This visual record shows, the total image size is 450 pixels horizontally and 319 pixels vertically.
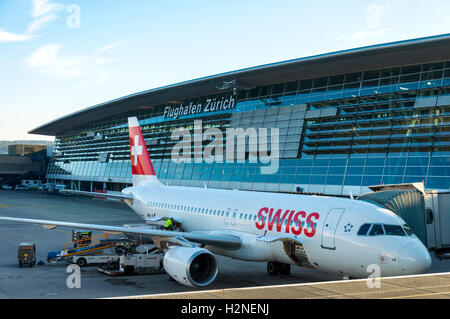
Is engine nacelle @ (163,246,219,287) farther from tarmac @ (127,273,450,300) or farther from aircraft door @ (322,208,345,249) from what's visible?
→ tarmac @ (127,273,450,300)

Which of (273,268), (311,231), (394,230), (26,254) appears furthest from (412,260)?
(26,254)

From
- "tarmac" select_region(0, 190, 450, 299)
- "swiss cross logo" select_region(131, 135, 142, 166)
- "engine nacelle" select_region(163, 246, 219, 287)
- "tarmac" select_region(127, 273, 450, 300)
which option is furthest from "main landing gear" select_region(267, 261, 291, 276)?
"swiss cross logo" select_region(131, 135, 142, 166)

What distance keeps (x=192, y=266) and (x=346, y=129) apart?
3049 centimetres

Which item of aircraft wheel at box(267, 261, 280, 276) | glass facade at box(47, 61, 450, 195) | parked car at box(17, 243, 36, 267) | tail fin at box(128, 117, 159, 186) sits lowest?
parked car at box(17, 243, 36, 267)

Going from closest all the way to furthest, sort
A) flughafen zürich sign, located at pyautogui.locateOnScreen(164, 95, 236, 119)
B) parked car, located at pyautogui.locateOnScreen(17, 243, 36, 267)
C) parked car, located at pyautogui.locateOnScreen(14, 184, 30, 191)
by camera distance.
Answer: parked car, located at pyautogui.locateOnScreen(17, 243, 36, 267), flughafen zürich sign, located at pyautogui.locateOnScreen(164, 95, 236, 119), parked car, located at pyautogui.locateOnScreen(14, 184, 30, 191)

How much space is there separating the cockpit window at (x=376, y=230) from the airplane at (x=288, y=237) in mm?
22

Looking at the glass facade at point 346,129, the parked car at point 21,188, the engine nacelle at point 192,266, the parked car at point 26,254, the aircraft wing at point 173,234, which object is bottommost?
the parked car at point 21,188

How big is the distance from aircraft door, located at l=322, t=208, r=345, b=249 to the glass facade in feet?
72.3

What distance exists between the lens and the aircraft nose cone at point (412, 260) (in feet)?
49.8

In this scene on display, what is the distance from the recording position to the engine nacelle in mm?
16250

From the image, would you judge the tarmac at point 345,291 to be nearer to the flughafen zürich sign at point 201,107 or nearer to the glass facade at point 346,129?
the glass facade at point 346,129

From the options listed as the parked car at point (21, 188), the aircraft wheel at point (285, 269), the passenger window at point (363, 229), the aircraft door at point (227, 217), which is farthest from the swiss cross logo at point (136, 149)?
the parked car at point (21, 188)
